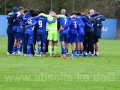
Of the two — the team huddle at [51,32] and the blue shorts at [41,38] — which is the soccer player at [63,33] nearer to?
the team huddle at [51,32]

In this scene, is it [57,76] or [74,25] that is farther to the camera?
[74,25]

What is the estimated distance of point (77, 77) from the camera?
1327 centimetres

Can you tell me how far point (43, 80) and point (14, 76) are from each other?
958 mm

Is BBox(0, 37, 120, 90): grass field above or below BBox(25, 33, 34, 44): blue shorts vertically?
below

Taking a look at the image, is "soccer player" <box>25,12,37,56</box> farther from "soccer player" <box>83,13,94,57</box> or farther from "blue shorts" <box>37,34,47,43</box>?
"soccer player" <box>83,13,94,57</box>

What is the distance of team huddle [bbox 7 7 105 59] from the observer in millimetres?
20422

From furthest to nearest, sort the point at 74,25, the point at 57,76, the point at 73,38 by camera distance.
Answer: the point at 73,38, the point at 74,25, the point at 57,76

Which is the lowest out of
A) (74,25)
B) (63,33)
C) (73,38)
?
(73,38)

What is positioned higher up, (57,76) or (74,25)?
(74,25)

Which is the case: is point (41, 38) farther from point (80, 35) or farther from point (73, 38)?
point (80, 35)

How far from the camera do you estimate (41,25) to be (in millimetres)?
20406

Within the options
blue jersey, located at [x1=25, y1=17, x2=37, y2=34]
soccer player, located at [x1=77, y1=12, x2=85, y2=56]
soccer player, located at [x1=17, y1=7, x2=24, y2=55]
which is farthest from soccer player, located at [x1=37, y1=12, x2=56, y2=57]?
soccer player, located at [x1=77, y1=12, x2=85, y2=56]

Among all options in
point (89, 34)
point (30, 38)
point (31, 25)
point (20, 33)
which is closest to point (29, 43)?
point (30, 38)

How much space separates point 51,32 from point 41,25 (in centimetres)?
51
